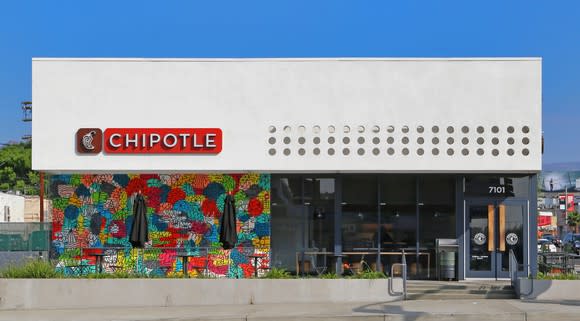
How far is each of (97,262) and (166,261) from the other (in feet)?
7.08

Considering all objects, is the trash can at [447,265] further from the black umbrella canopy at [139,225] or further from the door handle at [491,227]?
the black umbrella canopy at [139,225]

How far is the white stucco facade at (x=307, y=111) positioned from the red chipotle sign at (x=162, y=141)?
0.17 m

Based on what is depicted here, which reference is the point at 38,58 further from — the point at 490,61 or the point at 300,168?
the point at 490,61

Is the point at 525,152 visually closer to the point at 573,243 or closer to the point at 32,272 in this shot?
the point at 32,272

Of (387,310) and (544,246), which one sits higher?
(544,246)

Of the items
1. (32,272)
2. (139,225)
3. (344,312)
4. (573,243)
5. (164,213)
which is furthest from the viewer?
(573,243)

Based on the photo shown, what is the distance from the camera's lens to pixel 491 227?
75.8ft

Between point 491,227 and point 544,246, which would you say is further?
point 544,246

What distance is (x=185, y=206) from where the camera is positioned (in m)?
23.3

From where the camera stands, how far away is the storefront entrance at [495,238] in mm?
23016

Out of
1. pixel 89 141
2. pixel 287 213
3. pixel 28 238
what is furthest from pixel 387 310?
pixel 28 238

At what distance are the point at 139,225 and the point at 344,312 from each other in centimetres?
698

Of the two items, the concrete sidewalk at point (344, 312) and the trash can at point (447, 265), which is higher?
the trash can at point (447, 265)

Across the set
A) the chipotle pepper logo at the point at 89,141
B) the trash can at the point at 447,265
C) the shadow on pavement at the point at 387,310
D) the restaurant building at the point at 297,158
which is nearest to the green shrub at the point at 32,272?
the restaurant building at the point at 297,158
